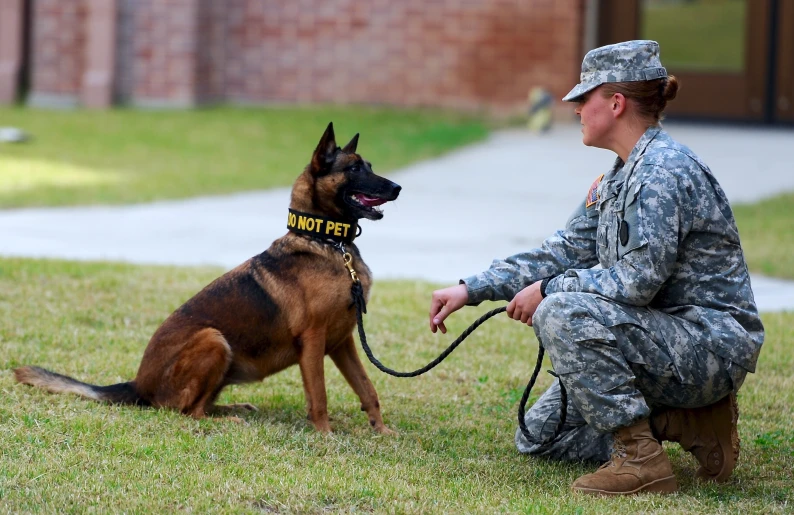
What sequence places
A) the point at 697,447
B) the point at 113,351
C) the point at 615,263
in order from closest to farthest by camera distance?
1. the point at 615,263
2. the point at 697,447
3. the point at 113,351

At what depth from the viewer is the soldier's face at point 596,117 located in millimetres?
3902

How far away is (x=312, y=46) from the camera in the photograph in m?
17.2

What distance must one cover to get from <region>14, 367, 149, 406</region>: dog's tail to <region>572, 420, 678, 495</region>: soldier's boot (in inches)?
83.3

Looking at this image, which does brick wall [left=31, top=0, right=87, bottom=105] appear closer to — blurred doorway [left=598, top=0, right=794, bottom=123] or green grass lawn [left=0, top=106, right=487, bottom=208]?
green grass lawn [left=0, top=106, right=487, bottom=208]

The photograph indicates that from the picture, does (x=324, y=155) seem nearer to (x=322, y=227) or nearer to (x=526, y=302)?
(x=322, y=227)

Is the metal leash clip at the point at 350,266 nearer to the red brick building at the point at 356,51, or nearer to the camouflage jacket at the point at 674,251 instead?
the camouflage jacket at the point at 674,251

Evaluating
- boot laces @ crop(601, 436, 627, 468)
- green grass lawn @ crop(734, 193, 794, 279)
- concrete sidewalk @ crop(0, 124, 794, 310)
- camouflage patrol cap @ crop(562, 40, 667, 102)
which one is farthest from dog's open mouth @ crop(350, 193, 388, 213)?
green grass lawn @ crop(734, 193, 794, 279)

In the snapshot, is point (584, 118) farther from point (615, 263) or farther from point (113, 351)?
point (113, 351)

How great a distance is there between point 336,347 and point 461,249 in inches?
191

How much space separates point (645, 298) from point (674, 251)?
21cm

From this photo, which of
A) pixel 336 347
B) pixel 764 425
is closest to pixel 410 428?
pixel 336 347

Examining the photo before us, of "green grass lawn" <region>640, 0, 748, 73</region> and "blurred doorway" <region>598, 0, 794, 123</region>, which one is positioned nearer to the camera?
"blurred doorway" <region>598, 0, 794, 123</region>

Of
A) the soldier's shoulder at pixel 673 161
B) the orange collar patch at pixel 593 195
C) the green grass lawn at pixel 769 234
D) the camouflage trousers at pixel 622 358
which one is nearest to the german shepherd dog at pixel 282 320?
the orange collar patch at pixel 593 195

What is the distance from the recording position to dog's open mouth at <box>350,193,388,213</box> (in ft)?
15.2
